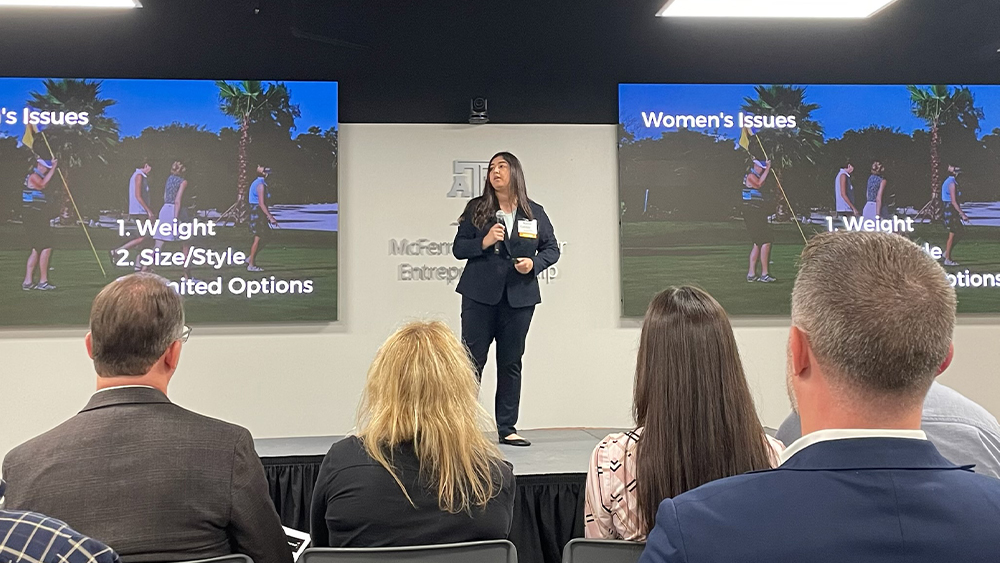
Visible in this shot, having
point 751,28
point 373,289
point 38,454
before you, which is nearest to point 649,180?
point 751,28

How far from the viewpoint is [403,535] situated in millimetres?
→ 1763

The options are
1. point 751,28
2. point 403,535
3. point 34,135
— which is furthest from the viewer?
point 751,28

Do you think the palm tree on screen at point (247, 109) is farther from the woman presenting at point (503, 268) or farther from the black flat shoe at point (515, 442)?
the black flat shoe at point (515, 442)

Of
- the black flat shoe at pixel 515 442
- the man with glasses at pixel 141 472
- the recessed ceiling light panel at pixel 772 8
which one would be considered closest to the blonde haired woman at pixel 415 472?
the man with glasses at pixel 141 472

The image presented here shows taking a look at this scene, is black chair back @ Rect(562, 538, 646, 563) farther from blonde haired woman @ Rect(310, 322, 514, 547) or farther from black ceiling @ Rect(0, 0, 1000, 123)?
black ceiling @ Rect(0, 0, 1000, 123)

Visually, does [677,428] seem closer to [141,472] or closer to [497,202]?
[141,472]

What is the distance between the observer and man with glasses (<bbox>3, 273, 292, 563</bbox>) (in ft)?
5.21

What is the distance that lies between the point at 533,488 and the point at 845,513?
2.59m

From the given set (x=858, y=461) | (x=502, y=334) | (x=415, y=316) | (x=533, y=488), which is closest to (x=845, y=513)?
(x=858, y=461)

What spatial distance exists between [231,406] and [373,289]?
1126 millimetres

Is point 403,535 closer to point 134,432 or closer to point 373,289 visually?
point 134,432

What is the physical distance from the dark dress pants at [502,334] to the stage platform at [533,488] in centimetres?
34

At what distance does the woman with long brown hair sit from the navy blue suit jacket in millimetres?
897

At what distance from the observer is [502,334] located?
4008mm
